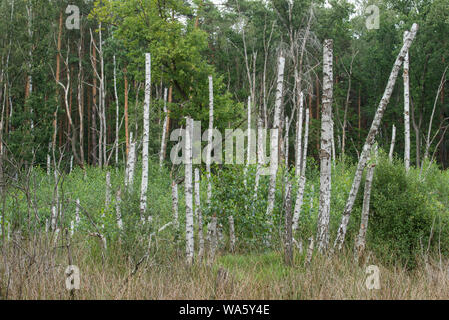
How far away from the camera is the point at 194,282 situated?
4703mm

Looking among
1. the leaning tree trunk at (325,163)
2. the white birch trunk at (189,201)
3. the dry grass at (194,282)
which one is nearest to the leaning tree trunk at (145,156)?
the white birch trunk at (189,201)

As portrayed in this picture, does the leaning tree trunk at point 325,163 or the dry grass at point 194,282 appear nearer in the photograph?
the dry grass at point 194,282

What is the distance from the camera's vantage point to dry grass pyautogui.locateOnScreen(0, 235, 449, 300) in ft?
13.9

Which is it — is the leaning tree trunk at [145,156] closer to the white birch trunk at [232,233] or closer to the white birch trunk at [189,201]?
the white birch trunk at [189,201]

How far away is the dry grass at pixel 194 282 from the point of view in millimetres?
4223

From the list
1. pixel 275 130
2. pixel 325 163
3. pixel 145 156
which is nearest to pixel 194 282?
pixel 325 163

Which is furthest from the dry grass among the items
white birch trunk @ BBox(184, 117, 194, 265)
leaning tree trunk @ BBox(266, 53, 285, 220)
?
leaning tree trunk @ BBox(266, 53, 285, 220)

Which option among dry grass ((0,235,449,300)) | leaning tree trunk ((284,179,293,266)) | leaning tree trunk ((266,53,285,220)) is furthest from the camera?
leaning tree trunk ((266,53,285,220))

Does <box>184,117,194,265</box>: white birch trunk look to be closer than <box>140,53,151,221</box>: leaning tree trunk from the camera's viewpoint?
Yes

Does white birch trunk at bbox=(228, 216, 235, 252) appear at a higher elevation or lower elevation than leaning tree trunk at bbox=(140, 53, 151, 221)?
lower

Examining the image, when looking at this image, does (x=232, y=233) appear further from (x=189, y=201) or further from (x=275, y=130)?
(x=275, y=130)

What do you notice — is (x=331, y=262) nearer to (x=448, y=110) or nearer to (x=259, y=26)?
(x=259, y=26)

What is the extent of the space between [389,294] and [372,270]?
678mm

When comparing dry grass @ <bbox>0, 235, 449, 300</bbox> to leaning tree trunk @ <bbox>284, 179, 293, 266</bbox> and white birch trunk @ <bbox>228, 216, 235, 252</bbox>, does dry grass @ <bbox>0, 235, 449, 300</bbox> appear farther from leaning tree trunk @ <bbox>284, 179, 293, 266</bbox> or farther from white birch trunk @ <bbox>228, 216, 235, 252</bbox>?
white birch trunk @ <bbox>228, 216, 235, 252</bbox>
